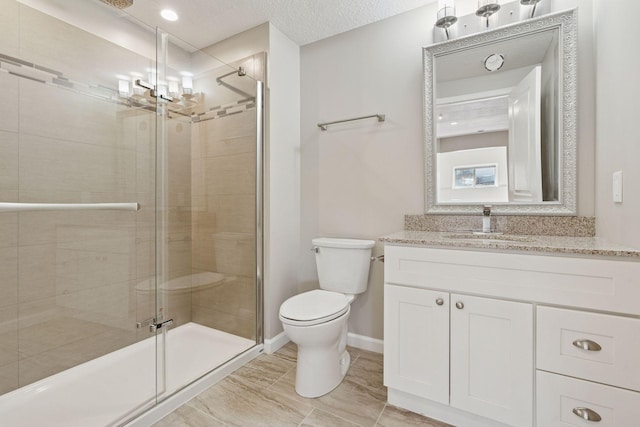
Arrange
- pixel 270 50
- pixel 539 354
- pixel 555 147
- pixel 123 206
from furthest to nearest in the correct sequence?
pixel 270 50 < pixel 123 206 < pixel 555 147 < pixel 539 354

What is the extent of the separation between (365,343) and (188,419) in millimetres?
1202

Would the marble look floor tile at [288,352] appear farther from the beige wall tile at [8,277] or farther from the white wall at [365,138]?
the beige wall tile at [8,277]

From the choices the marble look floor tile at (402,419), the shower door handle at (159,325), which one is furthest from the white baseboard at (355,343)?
the shower door handle at (159,325)

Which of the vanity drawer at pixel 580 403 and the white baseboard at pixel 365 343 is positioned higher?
Result: the vanity drawer at pixel 580 403

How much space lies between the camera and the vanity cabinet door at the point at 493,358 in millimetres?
1195

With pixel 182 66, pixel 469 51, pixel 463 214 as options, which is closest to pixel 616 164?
pixel 463 214

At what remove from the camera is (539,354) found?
117 cm

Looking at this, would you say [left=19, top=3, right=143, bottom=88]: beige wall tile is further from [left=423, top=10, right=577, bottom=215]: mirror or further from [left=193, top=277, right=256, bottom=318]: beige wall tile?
[left=423, top=10, right=577, bottom=215]: mirror

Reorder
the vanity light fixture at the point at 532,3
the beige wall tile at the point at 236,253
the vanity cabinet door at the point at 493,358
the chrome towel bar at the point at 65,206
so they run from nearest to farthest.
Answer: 1. the vanity cabinet door at the point at 493,358
2. the chrome towel bar at the point at 65,206
3. the vanity light fixture at the point at 532,3
4. the beige wall tile at the point at 236,253

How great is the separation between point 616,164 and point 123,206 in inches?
103

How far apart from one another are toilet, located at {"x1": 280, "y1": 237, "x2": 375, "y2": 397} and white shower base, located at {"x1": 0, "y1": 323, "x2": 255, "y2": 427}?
0.63 m

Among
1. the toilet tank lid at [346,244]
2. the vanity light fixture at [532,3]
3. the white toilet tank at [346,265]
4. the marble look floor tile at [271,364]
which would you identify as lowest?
the marble look floor tile at [271,364]

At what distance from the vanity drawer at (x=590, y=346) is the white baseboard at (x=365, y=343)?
42.1 inches

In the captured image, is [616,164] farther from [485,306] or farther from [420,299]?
[420,299]
